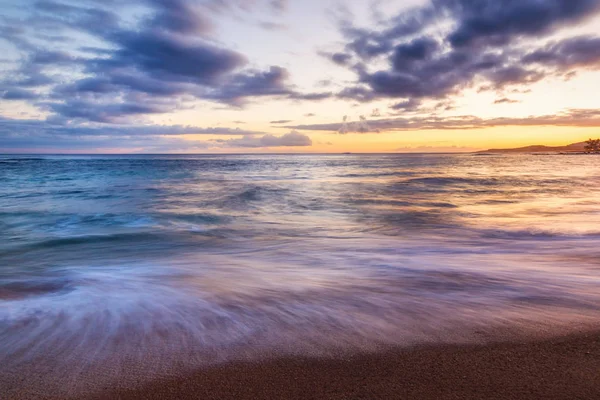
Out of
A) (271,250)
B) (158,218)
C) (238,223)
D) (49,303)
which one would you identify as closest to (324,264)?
(271,250)

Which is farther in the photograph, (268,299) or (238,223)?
(238,223)

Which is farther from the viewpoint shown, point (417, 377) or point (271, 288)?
point (271, 288)

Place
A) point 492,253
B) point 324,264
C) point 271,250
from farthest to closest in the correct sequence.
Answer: point 271,250 < point 492,253 < point 324,264

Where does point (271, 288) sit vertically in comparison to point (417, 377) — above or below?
below

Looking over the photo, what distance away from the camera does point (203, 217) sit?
12.9 meters

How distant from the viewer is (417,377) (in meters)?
2.42

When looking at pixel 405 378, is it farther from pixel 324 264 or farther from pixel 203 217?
pixel 203 217

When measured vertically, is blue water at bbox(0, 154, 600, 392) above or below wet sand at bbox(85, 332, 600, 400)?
below

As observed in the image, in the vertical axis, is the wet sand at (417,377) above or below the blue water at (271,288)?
above

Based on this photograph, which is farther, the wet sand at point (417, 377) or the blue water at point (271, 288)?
the blue water at point (271, 288)

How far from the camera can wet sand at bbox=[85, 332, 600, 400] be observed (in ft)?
7.32

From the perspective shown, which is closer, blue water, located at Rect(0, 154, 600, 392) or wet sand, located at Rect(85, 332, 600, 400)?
wet sand, located at Rect(85, 332, 600, 400)

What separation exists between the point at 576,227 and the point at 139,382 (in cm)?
1015

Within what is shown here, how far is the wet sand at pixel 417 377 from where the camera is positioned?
Answer: 2.23 metres
